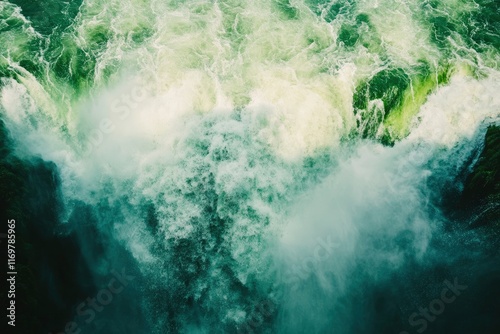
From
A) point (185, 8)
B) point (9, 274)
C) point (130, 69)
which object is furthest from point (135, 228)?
point (185, 8)

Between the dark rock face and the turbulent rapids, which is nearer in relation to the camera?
the turbulent rapids

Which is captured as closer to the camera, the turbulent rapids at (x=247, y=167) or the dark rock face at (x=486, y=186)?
the turbulent rapids at (x=247, y=167)

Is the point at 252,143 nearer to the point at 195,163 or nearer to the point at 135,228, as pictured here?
the point at 195,163

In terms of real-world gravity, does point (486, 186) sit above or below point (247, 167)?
below

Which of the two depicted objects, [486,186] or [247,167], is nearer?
[486,186]
